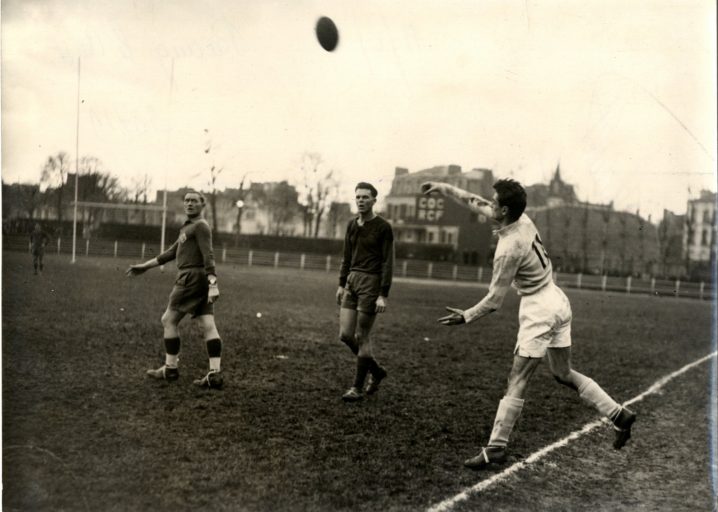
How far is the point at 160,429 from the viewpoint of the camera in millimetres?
4516

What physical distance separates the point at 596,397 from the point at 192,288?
12.8ft

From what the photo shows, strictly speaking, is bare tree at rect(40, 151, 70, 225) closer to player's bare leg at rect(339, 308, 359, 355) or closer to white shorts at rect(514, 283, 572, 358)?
player's bare leg at rect(339, 308, 359, 355)

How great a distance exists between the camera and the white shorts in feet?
14.5

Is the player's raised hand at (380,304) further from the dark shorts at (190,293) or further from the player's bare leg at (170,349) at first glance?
the player's bare leg at (170,349)

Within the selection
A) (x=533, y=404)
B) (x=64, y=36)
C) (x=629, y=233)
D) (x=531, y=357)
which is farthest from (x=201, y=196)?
(x=629, y=233)

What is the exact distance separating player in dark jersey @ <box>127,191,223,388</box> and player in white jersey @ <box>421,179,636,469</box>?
2.70m

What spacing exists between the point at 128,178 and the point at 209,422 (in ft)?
30.3

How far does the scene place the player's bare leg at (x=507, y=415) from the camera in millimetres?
4312

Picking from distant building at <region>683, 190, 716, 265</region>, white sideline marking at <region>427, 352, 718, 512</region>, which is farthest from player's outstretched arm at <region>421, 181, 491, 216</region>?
distant building at <region>683, 190, 716, 265</region>

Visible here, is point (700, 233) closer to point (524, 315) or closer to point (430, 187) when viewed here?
point (430, 187)

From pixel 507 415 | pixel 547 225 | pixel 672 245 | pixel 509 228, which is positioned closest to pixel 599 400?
pixel 507 415

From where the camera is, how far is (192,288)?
623cm

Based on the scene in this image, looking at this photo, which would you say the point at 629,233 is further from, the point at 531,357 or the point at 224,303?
the point at 531,357

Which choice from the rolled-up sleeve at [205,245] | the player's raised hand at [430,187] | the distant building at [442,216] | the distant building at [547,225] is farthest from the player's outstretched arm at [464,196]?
the distant building at [442,216]
